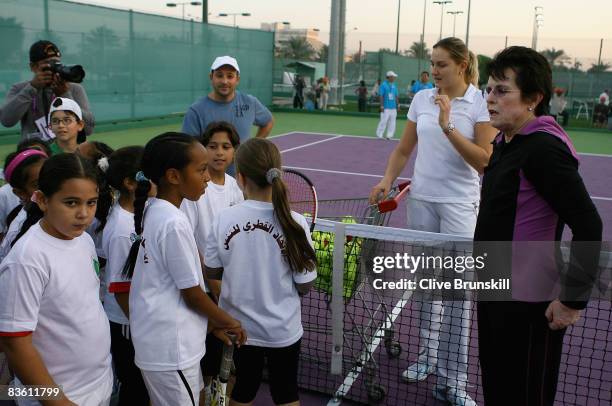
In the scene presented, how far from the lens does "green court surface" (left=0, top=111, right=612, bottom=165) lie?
1534 centimetres

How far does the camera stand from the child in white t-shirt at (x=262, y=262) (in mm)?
2457

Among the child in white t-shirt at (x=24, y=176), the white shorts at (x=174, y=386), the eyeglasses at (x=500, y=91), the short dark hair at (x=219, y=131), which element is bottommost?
the white shorts at (x=174, y=386)

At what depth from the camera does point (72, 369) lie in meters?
2.13

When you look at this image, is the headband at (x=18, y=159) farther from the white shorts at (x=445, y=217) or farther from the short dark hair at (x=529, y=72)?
the short dark hair at (x=529, y=72)

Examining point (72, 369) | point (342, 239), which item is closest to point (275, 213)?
point (342, 239)

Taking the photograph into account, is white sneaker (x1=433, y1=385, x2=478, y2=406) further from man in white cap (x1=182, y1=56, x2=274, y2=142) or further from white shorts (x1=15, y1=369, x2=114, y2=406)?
man in white cap (x1=182, y1=56, x2=274, y2=142)

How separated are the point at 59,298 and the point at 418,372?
2271 mm

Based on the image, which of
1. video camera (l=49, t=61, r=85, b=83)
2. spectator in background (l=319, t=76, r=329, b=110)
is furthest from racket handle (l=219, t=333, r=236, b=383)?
spectator in background (l=319, t=76, r=329, b=110)

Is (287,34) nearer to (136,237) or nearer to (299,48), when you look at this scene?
(299,48)

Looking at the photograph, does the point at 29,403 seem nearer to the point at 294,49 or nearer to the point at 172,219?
the point at 172,219

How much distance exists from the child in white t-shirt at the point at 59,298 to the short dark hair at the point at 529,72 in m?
1.68

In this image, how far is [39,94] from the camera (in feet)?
14.1

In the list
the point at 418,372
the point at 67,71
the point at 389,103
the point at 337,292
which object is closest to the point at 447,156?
the point at 337,292

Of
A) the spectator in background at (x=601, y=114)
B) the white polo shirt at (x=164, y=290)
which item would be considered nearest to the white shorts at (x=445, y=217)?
the white polo shirt at (x=164, y=290)
